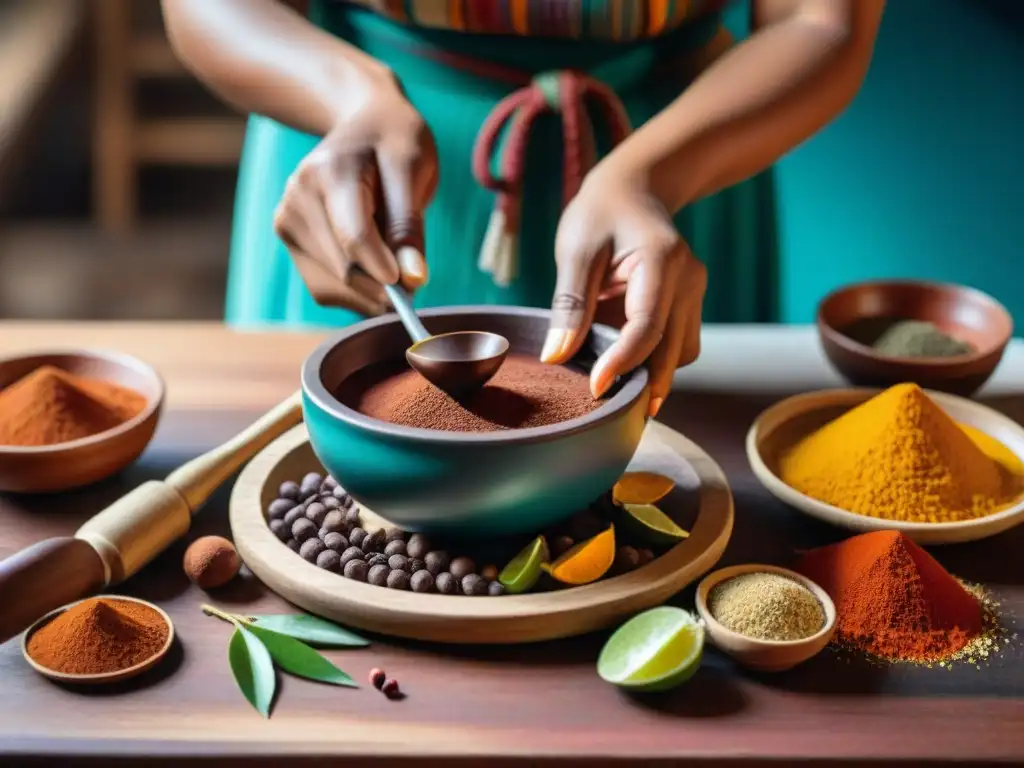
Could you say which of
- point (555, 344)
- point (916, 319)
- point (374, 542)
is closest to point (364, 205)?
point (555, 344)

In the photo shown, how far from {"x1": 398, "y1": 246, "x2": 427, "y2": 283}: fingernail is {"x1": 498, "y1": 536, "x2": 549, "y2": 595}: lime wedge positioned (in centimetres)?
32

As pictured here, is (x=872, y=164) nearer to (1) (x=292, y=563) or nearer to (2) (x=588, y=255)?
(2) (x=588, y=255)

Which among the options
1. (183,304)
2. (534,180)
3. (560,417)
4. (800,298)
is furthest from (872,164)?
(183,304)

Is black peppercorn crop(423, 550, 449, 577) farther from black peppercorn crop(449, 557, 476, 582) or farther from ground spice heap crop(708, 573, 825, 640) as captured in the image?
ground spice heap crop(708, 573, 825, 640)

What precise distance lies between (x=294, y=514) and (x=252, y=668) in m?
0.18

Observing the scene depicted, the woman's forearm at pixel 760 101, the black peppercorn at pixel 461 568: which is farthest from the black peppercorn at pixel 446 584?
the woman's forearm at pixel 760 101

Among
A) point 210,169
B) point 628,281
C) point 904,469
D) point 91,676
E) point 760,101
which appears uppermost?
point 760,101

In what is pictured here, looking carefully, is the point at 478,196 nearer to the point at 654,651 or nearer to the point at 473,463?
the point at 473,463

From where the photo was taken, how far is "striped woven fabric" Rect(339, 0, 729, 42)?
4.62ft

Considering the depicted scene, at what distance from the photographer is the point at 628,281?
1088 mm

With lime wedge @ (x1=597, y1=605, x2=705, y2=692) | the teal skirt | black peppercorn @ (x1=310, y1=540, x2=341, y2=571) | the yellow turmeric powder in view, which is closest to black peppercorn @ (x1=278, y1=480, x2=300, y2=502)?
black peppercorn @ (x1=310, y1=540, x2=341, y2=571)

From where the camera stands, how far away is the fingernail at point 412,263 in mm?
1133

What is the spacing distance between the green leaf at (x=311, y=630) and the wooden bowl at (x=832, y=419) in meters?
0.40

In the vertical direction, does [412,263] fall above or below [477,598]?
above
